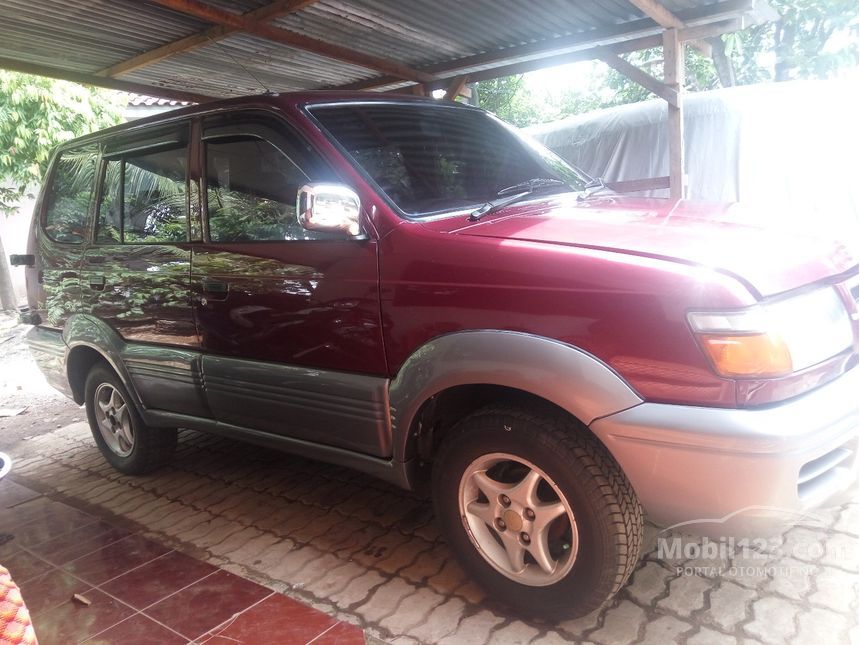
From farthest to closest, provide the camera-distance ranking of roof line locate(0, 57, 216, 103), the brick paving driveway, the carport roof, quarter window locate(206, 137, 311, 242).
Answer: roof line locate(0, 57, 216, 103) < the carport roof < quarter window locate(206, 137, 311, 242) < the brick paving driveway

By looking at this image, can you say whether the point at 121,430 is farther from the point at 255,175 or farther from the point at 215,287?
the point at 255,175

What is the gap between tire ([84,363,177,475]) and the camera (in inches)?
152

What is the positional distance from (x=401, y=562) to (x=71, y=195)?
3.07 m

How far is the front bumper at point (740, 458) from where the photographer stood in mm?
1743

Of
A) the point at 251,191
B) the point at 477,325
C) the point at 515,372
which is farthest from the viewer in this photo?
the point at 251,191

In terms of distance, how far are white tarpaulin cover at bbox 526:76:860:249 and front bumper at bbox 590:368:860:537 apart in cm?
541

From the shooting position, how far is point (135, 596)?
2699mm

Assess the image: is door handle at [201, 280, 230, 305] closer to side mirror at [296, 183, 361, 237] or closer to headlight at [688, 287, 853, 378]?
side mirror at [296, 183, 361, 237]

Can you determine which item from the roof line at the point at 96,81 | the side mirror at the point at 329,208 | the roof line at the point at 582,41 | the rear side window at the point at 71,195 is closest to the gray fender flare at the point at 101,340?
the rear side window at the point at 71,195

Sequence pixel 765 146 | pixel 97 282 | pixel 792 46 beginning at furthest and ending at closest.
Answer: pixel 792 46 < pixel 765 146 < pixel 97 282

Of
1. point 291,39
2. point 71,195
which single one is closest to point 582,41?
point 291,39

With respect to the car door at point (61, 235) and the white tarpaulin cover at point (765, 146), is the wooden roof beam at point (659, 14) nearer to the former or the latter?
the white tarpaulin cover at point (765, 146)

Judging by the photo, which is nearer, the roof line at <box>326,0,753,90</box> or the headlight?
the headlight

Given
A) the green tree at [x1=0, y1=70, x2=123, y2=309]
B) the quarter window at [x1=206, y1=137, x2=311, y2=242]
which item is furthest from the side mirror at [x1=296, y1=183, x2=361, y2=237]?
the green tree at [x1=0, y1=70, x2=123, y2=309]
